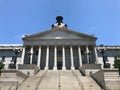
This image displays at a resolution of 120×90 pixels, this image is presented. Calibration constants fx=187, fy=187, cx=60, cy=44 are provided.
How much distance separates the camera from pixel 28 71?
124 feet

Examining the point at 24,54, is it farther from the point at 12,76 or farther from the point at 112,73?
the point at 112,73

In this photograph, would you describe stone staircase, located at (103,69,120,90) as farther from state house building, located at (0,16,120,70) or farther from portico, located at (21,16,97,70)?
portico, located at (21,16,97,70)

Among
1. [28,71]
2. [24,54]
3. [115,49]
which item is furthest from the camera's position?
[115,49]

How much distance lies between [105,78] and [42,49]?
36.5 m

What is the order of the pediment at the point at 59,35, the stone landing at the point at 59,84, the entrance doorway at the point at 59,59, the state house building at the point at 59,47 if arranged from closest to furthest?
the stone landing at the point at 59,84
the state house building at the point at 59,47
the entrance doorway at the point at 59,59
the pediment at the point at 59,35

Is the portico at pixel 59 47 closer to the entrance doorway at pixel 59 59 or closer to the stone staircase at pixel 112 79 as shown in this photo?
the entrance doorway at pixel 59 59

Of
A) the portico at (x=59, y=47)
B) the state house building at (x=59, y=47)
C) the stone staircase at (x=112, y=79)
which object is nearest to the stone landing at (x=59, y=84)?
the stone staircase at (x=112, y=79)

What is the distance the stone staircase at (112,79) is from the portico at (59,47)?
31.1 metres

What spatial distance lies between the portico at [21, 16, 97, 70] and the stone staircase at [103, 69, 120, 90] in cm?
3105

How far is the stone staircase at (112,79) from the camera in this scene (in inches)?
745

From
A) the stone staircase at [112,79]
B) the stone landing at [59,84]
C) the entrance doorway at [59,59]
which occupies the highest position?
the entrance doorway at [59,59]

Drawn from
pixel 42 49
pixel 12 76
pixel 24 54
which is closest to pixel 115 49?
pixel 42 49

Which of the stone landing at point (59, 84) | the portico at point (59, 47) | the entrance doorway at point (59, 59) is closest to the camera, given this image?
the stone landing at point (59, 84)

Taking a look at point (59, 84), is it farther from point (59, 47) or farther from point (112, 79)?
point (59, 47)
